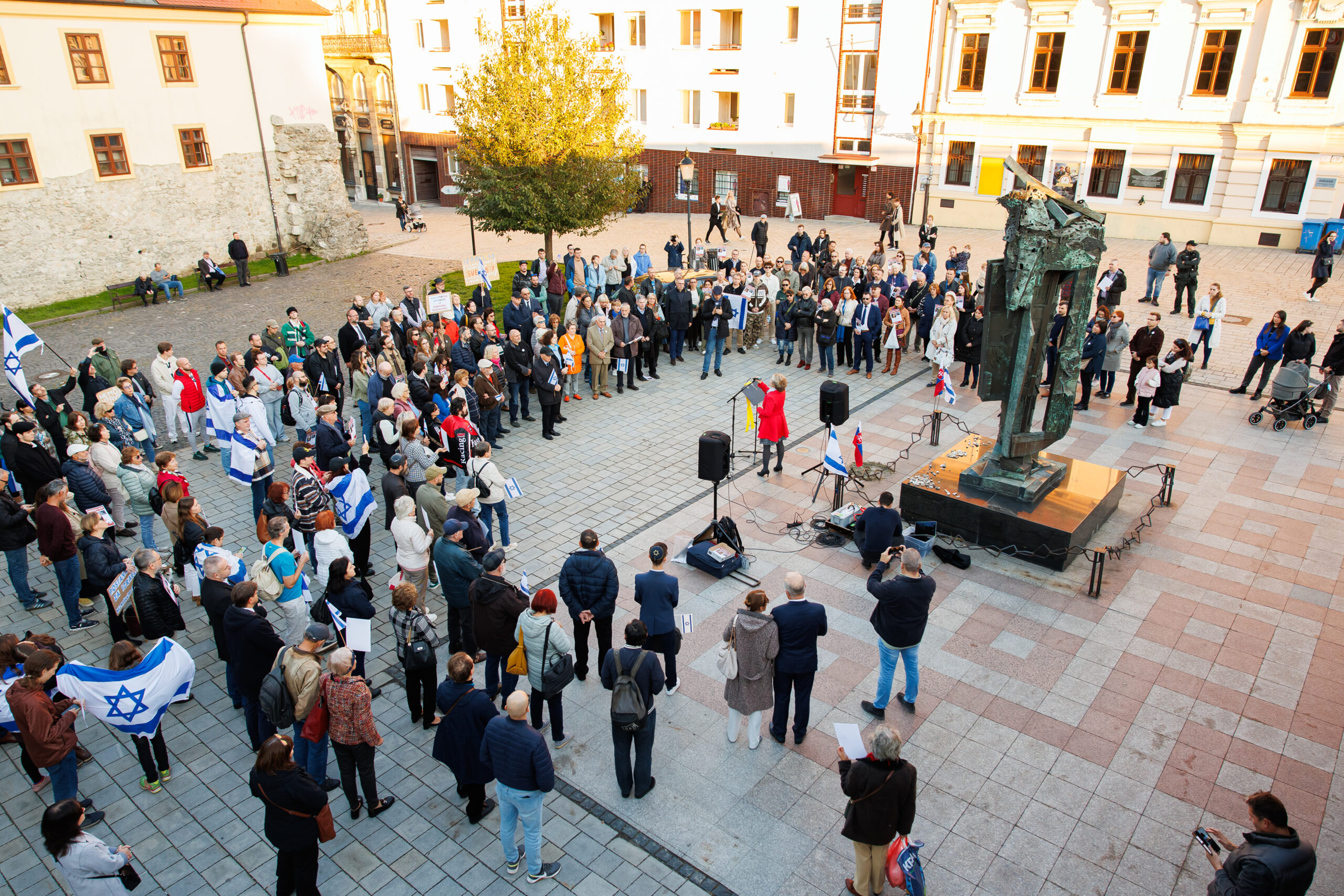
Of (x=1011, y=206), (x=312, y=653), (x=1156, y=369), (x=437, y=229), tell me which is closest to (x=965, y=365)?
(x=1156, y=369)

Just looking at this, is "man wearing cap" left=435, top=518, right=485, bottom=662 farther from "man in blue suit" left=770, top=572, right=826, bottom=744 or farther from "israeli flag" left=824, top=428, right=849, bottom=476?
"israeli flag" left=824, top=428, right=849, bottom=476

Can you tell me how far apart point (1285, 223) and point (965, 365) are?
17.0 meters

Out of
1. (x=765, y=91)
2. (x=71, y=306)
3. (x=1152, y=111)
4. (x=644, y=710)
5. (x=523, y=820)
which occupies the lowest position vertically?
(x=523, y=820)

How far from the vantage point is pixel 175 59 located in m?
26.2

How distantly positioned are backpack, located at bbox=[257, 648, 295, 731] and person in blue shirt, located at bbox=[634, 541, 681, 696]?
294 centimetres

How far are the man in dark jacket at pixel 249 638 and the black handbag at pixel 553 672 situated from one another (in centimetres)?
223

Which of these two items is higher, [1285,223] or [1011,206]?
[1011,206]

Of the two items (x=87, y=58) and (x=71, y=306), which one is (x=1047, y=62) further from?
(x=71, y=306)

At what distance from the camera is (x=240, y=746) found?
26.3ft


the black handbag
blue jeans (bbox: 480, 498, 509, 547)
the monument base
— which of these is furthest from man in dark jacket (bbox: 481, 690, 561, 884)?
the monument base

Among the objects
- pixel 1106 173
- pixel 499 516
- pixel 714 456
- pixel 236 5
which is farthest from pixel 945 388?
pixel 236 5

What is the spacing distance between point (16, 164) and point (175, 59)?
5817 mm

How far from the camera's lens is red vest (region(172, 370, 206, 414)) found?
1391cm

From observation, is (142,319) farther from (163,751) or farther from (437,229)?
(163,751)
